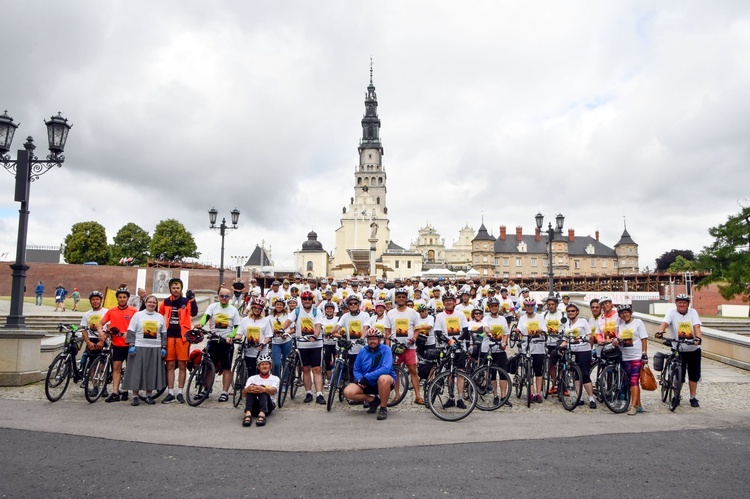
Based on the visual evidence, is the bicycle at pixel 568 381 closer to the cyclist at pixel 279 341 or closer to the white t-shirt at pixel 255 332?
the cyclist at pixel 279 341

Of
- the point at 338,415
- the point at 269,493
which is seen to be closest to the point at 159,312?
the point at 338,415

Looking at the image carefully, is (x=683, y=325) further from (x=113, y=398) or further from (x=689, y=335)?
(x=113, y=398)

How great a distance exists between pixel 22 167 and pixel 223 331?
6.22m

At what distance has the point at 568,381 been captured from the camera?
8516mm

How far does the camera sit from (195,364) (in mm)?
8727

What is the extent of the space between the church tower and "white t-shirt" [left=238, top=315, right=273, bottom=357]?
3189 inches

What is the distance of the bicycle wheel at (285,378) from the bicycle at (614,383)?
209 inches

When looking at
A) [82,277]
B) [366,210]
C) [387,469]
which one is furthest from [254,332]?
[366,210]

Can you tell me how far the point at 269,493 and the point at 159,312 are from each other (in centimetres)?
524

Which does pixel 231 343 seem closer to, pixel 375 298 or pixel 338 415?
pixel 338 415

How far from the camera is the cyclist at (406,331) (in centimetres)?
875

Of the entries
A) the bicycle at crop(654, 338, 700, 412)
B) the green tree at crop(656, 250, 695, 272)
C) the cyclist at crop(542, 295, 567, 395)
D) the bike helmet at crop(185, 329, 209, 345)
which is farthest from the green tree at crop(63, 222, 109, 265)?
the green tree at crop(656, 250, 695, 272)

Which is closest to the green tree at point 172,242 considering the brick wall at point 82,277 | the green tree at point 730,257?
the brick wall at point 82,277

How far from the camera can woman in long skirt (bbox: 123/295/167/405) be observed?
8352 mm
